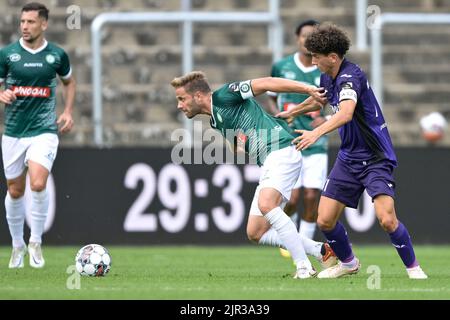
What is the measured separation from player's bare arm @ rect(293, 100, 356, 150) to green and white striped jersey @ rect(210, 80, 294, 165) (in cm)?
69

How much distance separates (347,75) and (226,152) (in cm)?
585

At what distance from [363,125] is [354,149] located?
8.9 inches

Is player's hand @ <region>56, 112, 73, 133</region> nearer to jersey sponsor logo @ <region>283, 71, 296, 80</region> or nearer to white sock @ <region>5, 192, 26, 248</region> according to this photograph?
white sock @ <region>5, 192, 26, 248</region>

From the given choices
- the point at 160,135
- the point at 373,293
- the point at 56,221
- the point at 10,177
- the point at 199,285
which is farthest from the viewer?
the point at 160,135

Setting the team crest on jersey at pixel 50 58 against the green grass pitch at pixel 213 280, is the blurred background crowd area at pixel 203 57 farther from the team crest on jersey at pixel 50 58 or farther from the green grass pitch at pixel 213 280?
the team crest on jersey at pixel 50 58

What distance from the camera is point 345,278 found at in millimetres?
8938

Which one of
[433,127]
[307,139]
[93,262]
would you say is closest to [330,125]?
[307,139]

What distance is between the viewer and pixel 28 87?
10.5 m

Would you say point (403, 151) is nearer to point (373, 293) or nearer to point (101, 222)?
point (101, 222)

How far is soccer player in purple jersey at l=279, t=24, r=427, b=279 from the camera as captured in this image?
8406mm

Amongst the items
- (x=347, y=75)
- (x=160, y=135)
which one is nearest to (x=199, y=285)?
(x=347, y=75)

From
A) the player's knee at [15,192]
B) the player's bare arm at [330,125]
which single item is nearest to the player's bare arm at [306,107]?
the player's bare arm at [330,125]

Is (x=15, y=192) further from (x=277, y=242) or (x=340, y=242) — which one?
(x=340, y=242)

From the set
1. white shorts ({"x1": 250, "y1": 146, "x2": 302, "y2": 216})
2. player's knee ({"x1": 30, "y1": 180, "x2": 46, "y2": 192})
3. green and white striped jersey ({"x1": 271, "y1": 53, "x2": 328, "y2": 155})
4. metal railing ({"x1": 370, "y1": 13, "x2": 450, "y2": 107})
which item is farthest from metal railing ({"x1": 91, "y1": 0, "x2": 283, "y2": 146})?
white shorts ({"x1": 250, "y1": 146, "x2": 302, "y2": 216})
